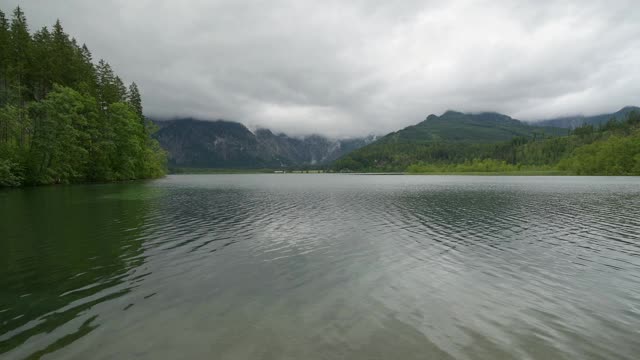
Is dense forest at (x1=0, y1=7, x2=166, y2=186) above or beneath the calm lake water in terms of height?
above

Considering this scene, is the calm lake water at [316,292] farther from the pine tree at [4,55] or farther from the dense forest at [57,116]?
the pine tree at [4,55]

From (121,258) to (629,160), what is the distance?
861 feet

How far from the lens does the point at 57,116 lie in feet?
281

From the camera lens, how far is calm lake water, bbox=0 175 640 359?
11.5 m

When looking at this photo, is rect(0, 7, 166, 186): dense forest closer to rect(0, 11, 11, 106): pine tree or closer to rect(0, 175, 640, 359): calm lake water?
rect(0, 11, 11, 106): pine tree

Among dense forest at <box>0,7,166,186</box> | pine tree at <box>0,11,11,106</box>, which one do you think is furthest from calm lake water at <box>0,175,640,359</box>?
pine tree at <box>0,11,11,106</box>

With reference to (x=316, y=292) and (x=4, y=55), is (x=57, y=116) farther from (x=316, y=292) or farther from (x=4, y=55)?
(x=316, y=292)

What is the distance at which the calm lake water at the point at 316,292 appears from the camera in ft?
37.8

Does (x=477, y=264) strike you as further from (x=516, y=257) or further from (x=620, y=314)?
(x=620, y=314)

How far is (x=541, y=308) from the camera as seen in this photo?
15.1 meters

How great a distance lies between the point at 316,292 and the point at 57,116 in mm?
97946

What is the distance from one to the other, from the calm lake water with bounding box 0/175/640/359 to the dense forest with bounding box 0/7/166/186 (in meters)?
62.9

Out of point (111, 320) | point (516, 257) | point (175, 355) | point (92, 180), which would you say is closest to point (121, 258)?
point (111, 320)

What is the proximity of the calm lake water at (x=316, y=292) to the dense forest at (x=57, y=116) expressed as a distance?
62929mm
